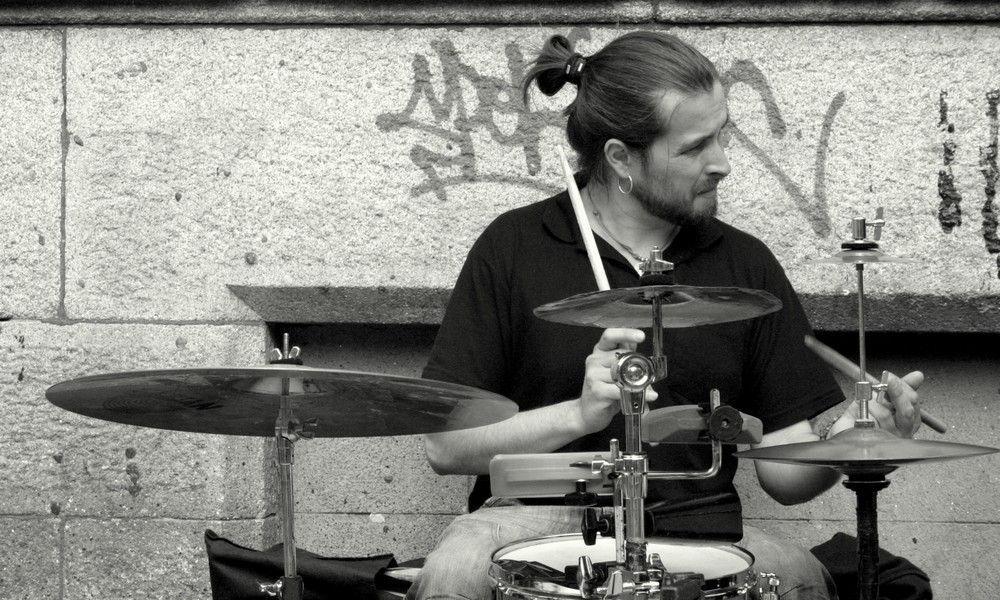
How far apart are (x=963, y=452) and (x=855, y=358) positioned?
1435 mm

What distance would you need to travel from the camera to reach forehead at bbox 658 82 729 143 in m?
2.83

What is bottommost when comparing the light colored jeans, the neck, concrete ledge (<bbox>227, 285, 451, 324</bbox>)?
the light colored jeans

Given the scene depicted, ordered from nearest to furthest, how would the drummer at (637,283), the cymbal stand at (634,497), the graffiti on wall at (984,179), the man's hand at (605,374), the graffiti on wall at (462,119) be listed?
the cymbal stand at (634,497) → the man's hand at (605,374) → the drummer at (637,283) → the graffiti on wall at (984,179) → the graffiti on wall at (462,119)

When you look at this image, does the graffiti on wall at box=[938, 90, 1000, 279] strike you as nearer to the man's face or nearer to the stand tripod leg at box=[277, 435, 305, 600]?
the man's face

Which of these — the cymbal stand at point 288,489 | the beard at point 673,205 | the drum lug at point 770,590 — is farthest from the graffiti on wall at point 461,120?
the drum lug at point 770,590

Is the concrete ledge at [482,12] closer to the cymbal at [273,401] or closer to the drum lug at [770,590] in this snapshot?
the cymbal at [273,401]

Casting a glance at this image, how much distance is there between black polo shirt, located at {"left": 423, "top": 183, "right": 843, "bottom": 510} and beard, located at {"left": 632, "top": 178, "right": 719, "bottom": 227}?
0.25ft

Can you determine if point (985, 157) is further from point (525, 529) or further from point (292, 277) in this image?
point (292, 277)

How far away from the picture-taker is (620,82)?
9.53 ft

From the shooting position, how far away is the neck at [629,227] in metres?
2.90

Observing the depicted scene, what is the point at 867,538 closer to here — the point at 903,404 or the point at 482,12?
the point at 903,404

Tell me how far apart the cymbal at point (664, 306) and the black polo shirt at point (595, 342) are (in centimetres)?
58

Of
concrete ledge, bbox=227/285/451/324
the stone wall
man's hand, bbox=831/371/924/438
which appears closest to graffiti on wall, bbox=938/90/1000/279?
the stone wall

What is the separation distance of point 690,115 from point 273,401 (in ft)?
4.00
